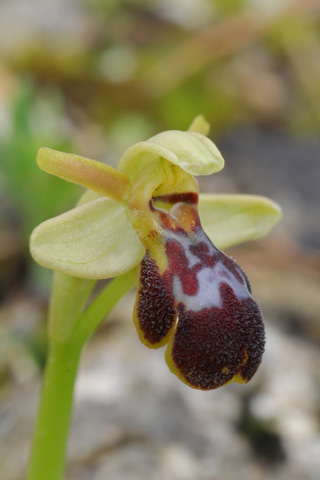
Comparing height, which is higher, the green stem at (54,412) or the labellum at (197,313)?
→ the labellum at (197,313)

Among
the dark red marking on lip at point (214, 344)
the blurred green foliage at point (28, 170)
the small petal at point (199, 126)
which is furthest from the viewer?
the blurred green foliage at point (28, 170)

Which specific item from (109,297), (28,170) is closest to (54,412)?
(109,297)

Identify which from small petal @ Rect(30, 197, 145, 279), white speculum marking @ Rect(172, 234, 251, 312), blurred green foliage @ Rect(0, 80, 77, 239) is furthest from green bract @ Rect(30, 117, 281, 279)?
blurred green foliage @ Rect(0, 80, 77, 239)

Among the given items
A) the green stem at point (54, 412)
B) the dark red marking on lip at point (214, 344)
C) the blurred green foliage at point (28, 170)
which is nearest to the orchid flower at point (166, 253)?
the dark red marking on lip at point (214, 344)

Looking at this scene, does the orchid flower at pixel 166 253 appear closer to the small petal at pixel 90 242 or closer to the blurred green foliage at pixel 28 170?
the small petal at pixel 90 242

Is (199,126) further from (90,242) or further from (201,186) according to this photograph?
(201,186)

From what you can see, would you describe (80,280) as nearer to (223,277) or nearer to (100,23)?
(223,277)

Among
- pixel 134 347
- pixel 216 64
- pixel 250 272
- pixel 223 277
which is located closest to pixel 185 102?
pixel 216 64
